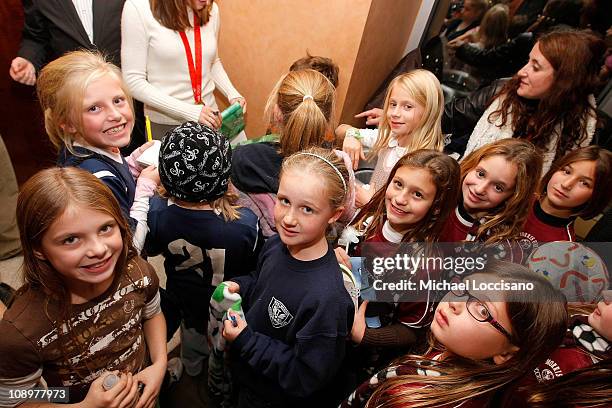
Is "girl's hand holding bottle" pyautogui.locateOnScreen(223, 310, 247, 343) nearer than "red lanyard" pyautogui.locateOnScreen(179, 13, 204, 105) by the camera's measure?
Yes

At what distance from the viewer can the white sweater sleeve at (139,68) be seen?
195 centimetres

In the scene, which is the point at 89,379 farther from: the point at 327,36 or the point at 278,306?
the point at 327,36

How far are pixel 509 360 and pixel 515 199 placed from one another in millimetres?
778

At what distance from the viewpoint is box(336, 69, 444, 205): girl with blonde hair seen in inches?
73.9

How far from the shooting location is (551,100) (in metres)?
1.96

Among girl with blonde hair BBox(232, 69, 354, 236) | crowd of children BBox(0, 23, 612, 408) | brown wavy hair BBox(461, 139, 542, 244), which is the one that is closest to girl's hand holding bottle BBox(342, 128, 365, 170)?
crowd of children BBox(0, 23, 612, 408)

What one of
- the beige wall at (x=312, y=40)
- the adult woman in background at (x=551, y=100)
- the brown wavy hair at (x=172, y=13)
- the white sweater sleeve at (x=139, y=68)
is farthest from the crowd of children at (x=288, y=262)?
the beige wall at (x=312, y=40)

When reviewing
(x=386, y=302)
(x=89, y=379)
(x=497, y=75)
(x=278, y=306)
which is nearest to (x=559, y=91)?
(x=497, y=75)

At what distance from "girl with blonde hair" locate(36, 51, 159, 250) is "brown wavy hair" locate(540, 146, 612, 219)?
1.80 meters

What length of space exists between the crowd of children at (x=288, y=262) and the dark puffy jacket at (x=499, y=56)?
4.54ft

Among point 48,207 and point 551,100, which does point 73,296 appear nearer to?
point 48,207

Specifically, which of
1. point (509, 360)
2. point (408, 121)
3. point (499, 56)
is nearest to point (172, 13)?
point (408, 121)

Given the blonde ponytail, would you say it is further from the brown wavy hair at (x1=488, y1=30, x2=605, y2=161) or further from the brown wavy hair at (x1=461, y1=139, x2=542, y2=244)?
the brown wavy hair at (x1=488, y1=30, x2=605, y2=161)

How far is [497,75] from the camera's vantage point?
2.97m
